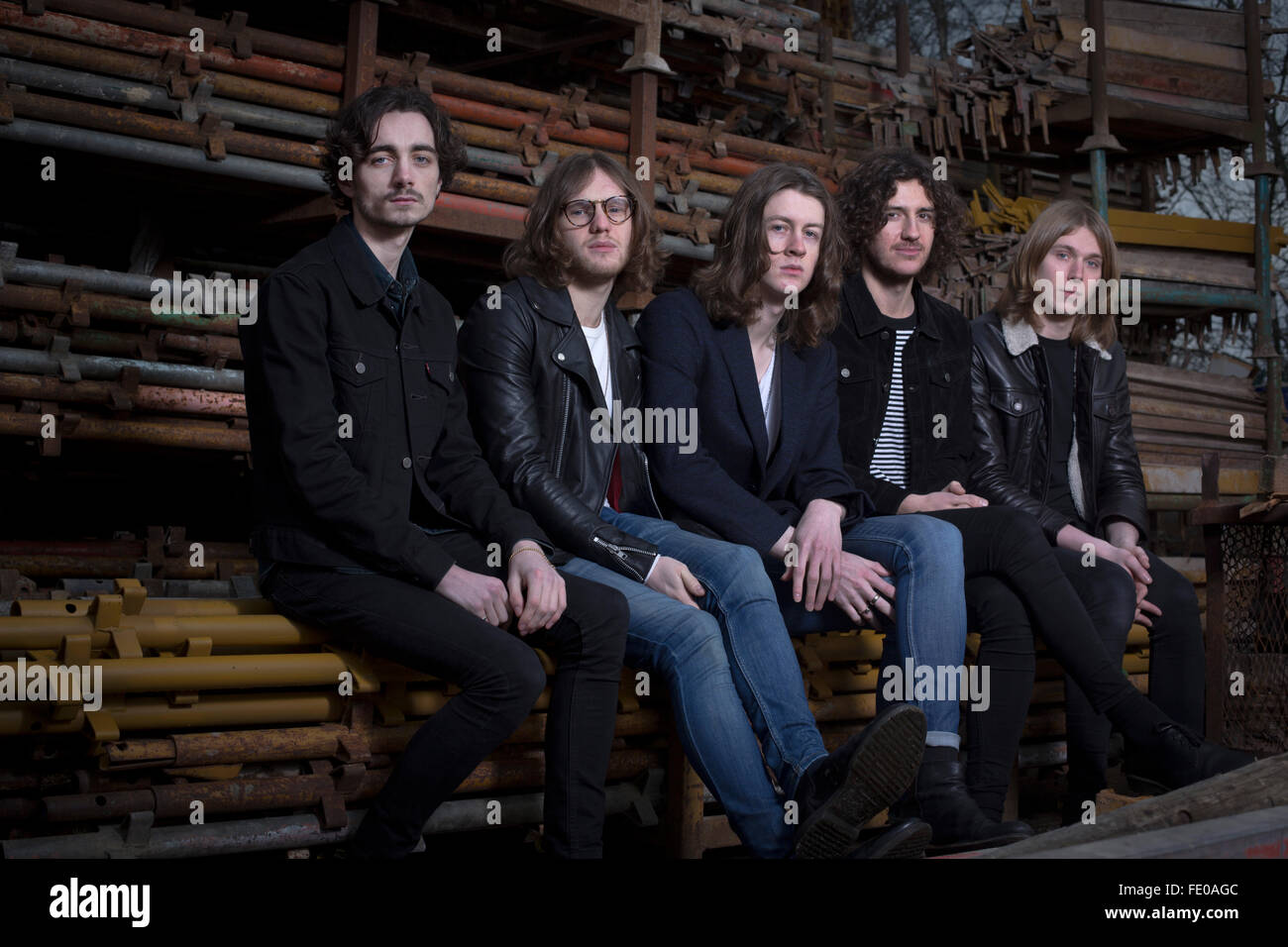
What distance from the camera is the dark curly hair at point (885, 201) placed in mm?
5309

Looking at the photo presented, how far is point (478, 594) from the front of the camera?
151 inches

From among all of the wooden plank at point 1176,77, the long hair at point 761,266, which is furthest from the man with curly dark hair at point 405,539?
the wooden plank at point 1176,77

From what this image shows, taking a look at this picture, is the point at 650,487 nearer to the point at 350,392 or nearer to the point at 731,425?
the point at 731,425

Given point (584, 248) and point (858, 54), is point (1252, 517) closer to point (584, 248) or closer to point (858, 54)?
point (584, 248)

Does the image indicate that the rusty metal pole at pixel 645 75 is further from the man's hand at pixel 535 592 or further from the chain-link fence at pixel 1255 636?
the man's hand at pixel 535 592

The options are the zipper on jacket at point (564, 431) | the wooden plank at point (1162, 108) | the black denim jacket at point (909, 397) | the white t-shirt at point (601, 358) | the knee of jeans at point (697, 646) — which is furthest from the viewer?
the wooden plank at point (1162, 108)

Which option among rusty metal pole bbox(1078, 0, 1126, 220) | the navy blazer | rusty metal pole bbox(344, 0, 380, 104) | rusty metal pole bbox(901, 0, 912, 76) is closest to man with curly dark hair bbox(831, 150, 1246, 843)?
the navy blazer

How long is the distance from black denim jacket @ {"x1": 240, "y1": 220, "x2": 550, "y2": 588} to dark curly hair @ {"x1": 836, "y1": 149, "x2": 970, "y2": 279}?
1839 mm

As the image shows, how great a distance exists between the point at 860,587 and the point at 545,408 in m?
1.16

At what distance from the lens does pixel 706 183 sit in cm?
917

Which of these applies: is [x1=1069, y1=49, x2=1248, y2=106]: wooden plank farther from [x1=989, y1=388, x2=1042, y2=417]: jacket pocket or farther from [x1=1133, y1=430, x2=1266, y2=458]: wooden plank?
[x1=989, y1=388, x2=1042, y2=417]: jacket pocket

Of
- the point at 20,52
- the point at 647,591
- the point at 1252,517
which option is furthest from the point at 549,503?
the point at 20,52

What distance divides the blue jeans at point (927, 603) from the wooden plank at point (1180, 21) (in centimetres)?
894

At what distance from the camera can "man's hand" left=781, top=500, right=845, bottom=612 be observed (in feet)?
14.1
